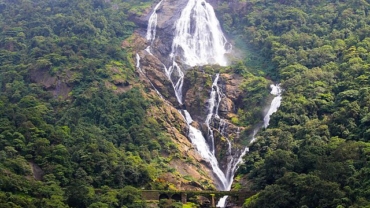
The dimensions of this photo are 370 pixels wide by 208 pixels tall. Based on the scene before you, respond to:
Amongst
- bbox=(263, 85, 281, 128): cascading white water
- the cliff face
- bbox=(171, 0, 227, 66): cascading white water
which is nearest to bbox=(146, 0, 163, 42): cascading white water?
the cliff face

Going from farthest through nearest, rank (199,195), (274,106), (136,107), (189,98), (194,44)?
(194,44) → (189,98) → (274,106) → (136,107) → (199,195)

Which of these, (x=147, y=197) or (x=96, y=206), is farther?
(x=147, y=197)

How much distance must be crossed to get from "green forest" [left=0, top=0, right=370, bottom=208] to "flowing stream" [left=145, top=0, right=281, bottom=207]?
2.12m

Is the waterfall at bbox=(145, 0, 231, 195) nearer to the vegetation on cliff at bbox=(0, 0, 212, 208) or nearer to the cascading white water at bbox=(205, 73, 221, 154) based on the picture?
the cascading white water at bbox=(205, 73, 221, 154)

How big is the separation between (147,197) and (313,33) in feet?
108

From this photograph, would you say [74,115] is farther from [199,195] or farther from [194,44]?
[194,44]

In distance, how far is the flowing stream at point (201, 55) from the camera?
63938 millimetres

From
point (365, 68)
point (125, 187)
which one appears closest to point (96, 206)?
point (125, 187)

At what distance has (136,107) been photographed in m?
65.4

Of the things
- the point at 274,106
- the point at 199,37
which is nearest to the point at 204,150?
the point at 274,106

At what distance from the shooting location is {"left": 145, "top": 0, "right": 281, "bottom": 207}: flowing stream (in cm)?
6394

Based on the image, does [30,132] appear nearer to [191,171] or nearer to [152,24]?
[191,171]

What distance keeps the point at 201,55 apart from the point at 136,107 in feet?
59.2

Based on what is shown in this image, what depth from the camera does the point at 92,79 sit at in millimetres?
69188
